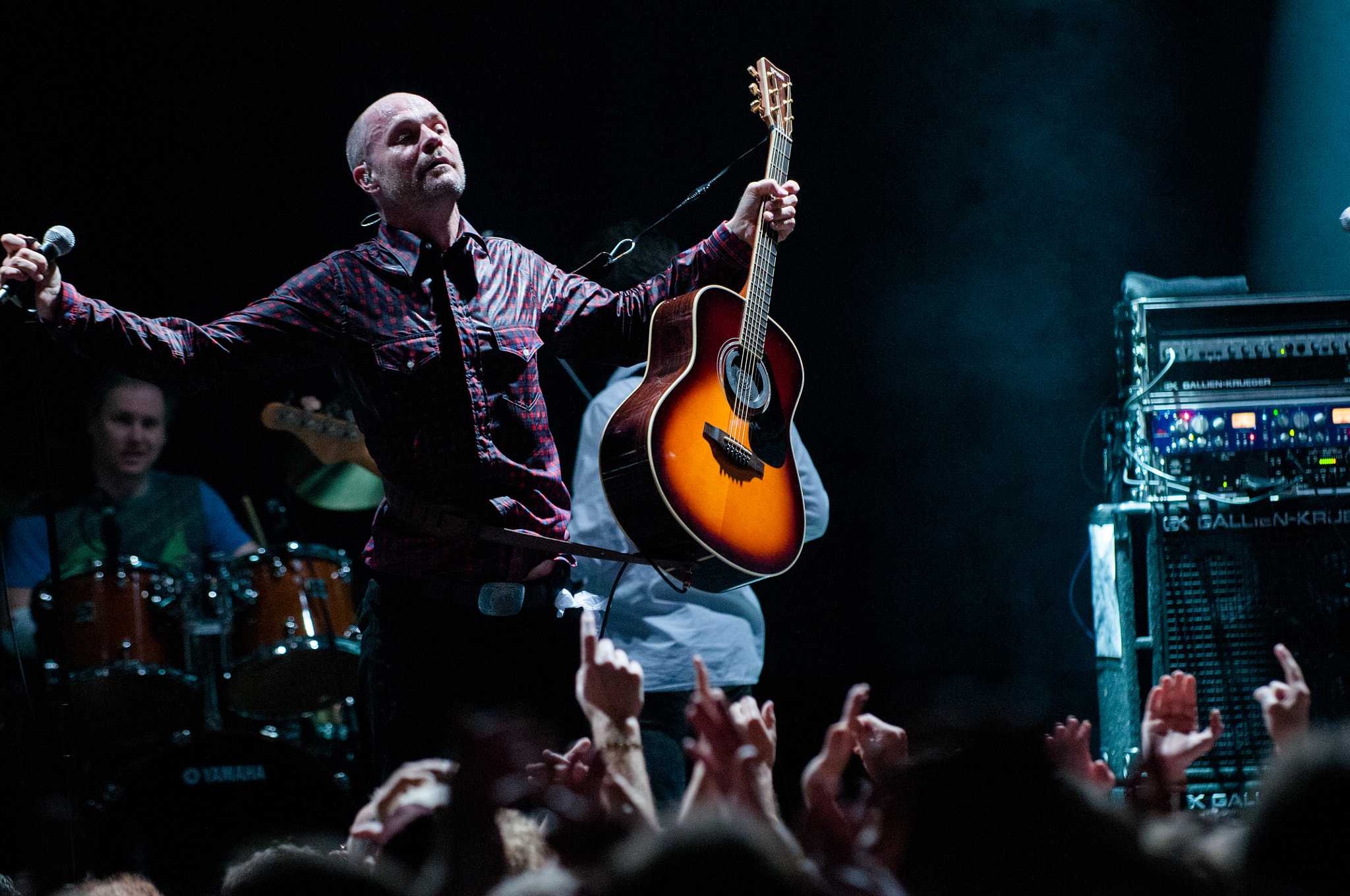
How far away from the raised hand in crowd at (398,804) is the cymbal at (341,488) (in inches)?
131

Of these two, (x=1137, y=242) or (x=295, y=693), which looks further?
(x=1137, y=242)

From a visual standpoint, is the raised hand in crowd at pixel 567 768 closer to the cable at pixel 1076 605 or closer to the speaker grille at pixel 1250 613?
the speaker grille at pixel 1250 613

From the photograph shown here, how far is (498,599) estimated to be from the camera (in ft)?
7.95

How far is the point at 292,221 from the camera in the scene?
16.5ft

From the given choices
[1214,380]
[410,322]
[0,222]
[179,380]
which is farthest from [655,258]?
[0,222]

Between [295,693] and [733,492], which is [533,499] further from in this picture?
[295,693]

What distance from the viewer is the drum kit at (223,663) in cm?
364

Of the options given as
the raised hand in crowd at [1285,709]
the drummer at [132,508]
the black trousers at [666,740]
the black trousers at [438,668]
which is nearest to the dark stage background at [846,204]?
the drummer at [132,508]

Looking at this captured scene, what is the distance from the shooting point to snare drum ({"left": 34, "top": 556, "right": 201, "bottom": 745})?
13.1ft

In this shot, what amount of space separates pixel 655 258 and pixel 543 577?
141cm

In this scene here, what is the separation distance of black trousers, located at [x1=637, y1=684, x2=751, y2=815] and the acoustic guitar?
65 cm

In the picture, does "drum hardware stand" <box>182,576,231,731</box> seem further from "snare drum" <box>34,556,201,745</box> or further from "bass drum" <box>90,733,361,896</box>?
"bass drum" <box>90,733,361,896</box>

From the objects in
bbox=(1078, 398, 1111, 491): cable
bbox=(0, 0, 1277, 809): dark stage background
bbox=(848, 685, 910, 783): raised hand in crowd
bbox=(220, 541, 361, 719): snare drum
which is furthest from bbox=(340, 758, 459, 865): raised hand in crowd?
bbox=(1078, 398, 1111, 491): cable

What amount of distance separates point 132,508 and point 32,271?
2.85m
